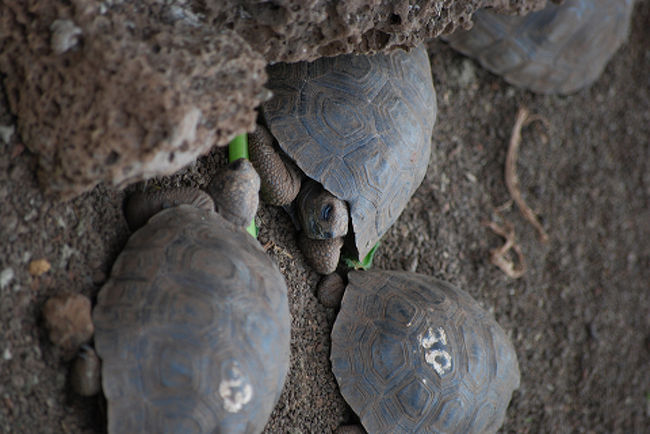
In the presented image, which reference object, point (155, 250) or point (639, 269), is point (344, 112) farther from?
point (639, 269)

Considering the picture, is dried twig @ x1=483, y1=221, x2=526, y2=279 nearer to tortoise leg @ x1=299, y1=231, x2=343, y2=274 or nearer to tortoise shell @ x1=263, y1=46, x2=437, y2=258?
tortoise shell @ x1=263, y1=46, x2=437, y2=258

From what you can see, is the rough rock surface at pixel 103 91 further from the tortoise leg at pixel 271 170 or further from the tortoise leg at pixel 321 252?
the tortoise leg at pixel 321 252

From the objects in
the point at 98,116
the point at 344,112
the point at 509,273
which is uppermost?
the point at 98,116

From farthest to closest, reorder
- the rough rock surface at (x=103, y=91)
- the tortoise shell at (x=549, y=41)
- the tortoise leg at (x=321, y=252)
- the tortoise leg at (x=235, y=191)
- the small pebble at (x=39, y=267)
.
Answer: the tortoise shell at (x=549, y=41) < the tortoise leg at (x=321, y=252) < the tortoise leg at (x=235, y=191) < the small pebble at (x=39, y=267) < the rough rock surface at (x=103, y=91)

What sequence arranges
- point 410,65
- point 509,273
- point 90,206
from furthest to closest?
point 509,273 < point 410,65 < point 90,206

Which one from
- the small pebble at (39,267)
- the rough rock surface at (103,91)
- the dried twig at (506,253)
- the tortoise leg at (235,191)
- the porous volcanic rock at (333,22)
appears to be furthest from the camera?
the dried twig at (506,253)

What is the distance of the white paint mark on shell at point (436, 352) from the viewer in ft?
7.50

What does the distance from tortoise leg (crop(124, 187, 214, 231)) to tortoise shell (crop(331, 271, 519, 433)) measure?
0.84m

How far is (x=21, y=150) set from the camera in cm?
162

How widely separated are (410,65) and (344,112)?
17.3 inches

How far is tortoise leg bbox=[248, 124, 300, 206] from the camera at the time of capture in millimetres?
2230

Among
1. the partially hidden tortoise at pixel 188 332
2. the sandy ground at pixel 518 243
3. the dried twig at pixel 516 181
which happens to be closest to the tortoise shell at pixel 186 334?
the partially hidden tortoise at pixel 188 332

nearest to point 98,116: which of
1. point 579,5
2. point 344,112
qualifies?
point 344,112

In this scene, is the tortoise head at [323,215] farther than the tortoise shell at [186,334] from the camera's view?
Yes
